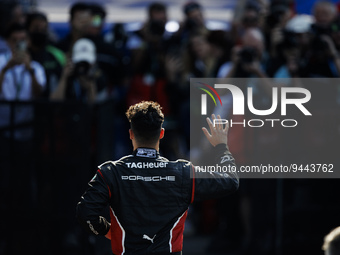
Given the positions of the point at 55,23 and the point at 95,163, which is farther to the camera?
the point at 55,23

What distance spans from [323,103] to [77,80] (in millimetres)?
2670

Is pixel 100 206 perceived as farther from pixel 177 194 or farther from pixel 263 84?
pixel 263 84

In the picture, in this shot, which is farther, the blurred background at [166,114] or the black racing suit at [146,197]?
the blurred background at [166,114]

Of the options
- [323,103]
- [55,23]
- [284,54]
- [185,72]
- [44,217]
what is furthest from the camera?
[55,23]

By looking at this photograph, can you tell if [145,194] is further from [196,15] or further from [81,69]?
[196,15]

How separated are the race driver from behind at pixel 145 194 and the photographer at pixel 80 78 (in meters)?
3.16

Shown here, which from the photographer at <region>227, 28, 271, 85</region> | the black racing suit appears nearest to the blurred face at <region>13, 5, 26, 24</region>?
the photographer at <region>227, 28, 271, 85</region>

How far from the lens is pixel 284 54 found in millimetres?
7926

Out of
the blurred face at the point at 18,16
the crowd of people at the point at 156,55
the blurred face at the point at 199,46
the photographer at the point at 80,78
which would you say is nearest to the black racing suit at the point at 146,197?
the crowd of people at the point at 156,55

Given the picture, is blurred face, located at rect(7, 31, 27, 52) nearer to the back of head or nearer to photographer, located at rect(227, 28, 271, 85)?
photographer, located at rect(227, 28, 271, 85)

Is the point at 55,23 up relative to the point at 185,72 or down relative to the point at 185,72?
up

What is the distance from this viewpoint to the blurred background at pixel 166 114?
273 inches

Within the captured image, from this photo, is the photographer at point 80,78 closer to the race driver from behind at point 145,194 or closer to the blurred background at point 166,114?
the blurred background at point 166,114

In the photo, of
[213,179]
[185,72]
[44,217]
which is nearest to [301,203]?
[185,72]
